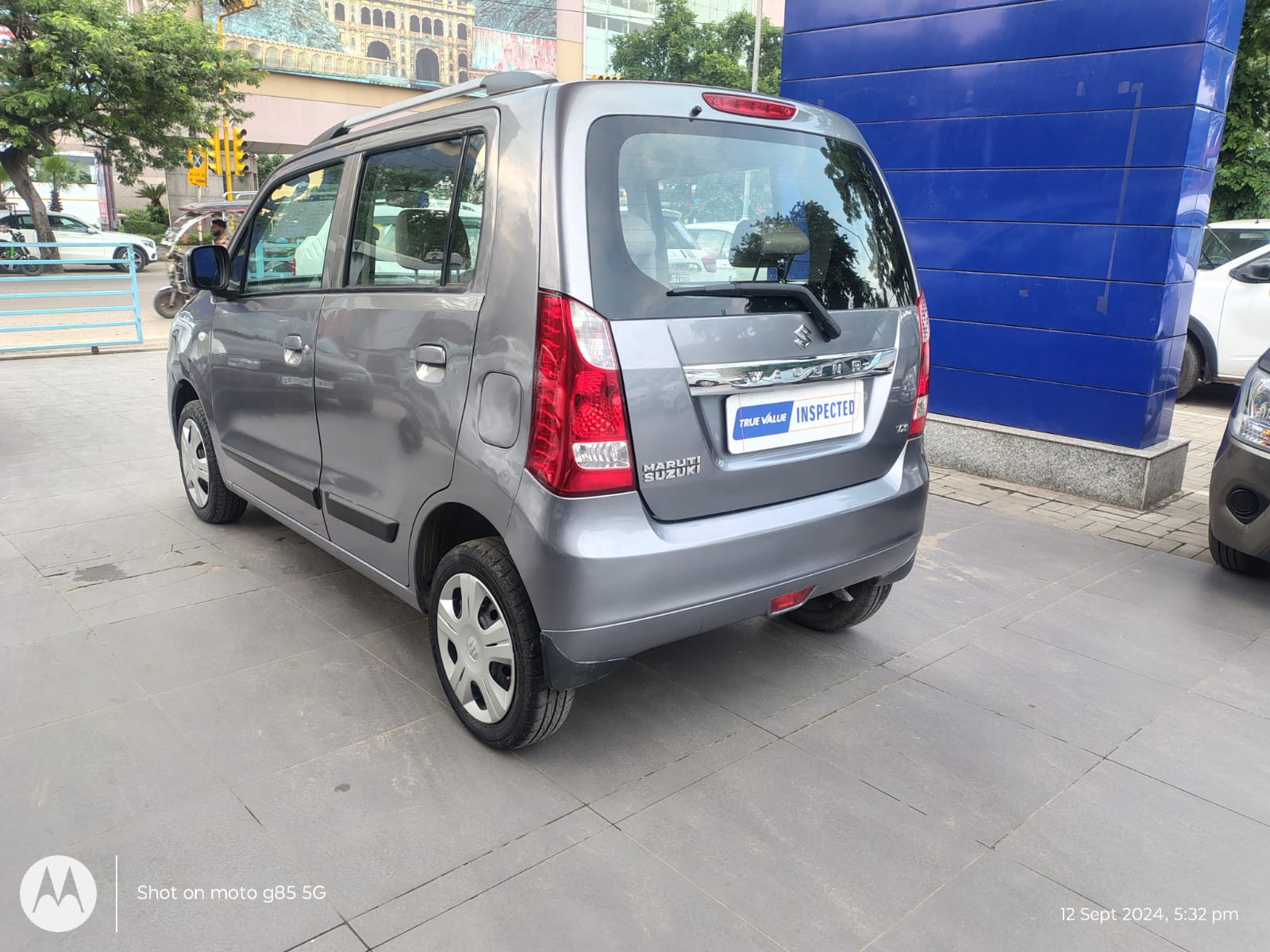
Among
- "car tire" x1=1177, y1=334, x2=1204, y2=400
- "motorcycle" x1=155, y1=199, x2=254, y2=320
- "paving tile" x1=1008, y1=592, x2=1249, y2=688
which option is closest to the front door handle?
"paving tile" x1=1008, y1=592, x2=1249, y2=688

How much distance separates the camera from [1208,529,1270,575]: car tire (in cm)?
452

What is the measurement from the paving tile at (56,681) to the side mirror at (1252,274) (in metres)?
8.81

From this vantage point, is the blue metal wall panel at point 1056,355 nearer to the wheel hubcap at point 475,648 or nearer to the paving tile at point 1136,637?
the paving tile at point 1136,637

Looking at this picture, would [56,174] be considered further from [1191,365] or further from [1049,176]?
[1049,176]

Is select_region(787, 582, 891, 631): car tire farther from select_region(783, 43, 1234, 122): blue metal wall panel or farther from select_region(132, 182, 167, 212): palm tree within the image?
select_region(132, 182, 167, 212): palm tree

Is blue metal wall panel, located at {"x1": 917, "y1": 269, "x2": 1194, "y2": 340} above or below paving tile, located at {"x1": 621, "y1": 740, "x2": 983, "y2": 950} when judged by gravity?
above

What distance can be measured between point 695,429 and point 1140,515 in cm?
408

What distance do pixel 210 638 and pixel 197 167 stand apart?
79.4 ft

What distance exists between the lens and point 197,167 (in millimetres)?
24156

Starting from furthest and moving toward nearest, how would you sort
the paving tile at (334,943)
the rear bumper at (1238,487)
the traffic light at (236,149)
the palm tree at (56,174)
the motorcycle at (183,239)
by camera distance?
1. the palm tree at (56,174)
2. the traffic light at (236,149)
3. the motorcycle at (183,239)
4. the rear bumper at (1238,487)
5. the paving tile at (334,943)

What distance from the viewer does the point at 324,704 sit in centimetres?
311

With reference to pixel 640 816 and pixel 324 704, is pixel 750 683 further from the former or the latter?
pixel 324 704

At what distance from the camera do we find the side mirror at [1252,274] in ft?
26.7

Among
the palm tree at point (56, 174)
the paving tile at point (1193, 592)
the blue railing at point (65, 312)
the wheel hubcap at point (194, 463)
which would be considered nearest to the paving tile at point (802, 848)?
the paving tile at point (1193, 592)
